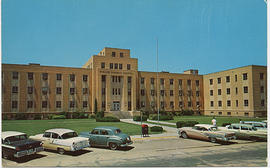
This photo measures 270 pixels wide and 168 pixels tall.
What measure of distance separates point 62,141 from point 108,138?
9.28 feet

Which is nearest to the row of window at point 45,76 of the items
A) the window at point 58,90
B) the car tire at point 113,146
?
the window at point 58,90

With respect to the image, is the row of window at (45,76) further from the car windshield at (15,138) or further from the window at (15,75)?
the car windshield at (15,138)

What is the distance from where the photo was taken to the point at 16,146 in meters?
10.7

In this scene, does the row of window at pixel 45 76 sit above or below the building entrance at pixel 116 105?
above

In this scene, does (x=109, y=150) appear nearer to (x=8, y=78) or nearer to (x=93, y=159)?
(x=93, y=159)

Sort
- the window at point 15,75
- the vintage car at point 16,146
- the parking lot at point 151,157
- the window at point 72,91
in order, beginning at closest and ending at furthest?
1. the parking lot at point 151,157
2. the vintage car at point 16,146
3. the window at point 15,75
4. the window at point 72,91

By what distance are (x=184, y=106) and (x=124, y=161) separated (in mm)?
45395

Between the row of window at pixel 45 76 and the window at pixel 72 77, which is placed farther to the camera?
the window at pixel 72 77

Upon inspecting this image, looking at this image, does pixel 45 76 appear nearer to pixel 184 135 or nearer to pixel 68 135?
pixel 68 135

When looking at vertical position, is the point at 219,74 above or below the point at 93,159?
above

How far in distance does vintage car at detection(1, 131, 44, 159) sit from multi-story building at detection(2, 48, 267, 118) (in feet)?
99.4

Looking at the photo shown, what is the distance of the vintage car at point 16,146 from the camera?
10.7m

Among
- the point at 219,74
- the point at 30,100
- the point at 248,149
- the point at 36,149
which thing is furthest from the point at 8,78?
the point at 219,74

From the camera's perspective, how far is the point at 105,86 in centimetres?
4622
